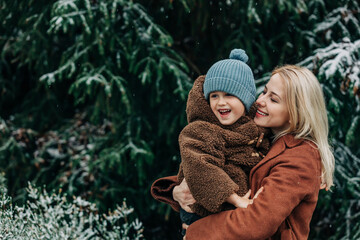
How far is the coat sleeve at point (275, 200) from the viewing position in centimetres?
154

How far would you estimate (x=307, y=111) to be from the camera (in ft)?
5.53

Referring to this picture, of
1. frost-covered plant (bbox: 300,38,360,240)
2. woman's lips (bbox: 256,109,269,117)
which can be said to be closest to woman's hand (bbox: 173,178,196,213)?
woman's lips (bbox: 256,109,269,117)

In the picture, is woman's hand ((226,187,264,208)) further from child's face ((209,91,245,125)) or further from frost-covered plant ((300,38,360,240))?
frost-covered plant ((300,38,360,240))

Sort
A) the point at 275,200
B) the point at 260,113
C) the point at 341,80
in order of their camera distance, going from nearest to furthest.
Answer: the point at 275,200
the point at 260,113
the point at 341,80

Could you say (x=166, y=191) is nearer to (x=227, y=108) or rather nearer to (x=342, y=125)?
(x=227, y=108)

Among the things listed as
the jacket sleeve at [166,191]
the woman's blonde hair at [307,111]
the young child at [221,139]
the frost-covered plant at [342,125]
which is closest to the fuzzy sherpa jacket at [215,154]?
the young child at [221,139]

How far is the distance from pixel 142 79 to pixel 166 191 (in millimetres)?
1485

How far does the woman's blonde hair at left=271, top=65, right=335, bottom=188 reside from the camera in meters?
1.68

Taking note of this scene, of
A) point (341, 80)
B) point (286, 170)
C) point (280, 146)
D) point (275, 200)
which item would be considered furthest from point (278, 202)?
point (341, 80)

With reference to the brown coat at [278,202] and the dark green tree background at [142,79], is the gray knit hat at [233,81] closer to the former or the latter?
the brown coat at [278,202]

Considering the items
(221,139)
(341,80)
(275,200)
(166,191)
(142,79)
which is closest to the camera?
(275,200)

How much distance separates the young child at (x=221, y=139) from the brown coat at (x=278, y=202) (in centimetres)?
7

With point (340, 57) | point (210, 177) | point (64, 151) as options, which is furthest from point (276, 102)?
point (64, 151)

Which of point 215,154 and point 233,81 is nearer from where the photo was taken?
point 215,154
